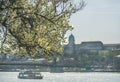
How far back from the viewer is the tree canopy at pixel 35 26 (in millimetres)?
19328

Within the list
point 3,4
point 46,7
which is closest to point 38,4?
point 46,7

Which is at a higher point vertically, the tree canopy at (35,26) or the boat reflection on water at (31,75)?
the tree canopy at (35,26)

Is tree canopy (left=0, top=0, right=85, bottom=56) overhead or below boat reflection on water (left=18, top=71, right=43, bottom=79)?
overhead

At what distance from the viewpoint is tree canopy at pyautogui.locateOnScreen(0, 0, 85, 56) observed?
761 inches

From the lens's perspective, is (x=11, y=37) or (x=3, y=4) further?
(x=11, y=37)

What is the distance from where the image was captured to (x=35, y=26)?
19484 mm

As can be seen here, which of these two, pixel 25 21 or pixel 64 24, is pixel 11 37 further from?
pixel 64 24

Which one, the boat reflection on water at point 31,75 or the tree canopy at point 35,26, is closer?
the tree canopy at point 35,26

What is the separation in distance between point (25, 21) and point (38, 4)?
37.9 inches

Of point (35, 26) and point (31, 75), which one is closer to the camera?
point (35, 26)

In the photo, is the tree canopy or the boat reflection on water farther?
the boat reflection on water

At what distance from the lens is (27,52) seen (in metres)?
20.0

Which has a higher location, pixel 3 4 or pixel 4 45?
pixel 3 4

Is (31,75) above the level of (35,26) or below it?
below
